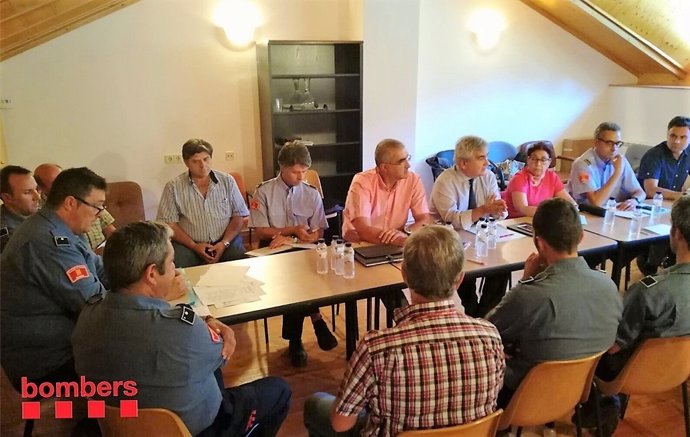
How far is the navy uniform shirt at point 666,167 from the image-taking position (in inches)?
155

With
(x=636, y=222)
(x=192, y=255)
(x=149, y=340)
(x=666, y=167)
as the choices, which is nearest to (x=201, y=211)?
(x=192, y=255)

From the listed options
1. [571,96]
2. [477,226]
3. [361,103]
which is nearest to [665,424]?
[477,226]

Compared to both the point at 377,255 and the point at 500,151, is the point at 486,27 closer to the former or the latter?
the point at 500,151

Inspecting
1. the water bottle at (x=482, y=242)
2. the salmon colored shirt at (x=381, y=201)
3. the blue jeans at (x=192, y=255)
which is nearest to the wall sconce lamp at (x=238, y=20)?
the blue jeans at (x=192, y=255)

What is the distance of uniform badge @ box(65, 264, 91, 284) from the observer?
2008 millimetres

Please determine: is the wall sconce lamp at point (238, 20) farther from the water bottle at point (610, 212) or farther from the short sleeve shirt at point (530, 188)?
the water bottle at point (610, 212)

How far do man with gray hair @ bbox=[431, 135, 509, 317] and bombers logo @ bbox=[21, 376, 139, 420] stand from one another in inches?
→ 76.2

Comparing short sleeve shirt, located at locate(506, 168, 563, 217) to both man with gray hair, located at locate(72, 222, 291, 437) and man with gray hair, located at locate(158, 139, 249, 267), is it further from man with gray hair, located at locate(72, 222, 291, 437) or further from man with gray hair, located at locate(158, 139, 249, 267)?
man with gray hair, located at locate(72, 222, 291, 437)

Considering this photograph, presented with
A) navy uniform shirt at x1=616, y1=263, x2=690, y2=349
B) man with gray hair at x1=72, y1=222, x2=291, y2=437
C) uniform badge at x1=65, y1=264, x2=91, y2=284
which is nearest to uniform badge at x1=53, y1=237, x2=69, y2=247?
uniform badge at x1=65, y1=264, x2=91, y2=284

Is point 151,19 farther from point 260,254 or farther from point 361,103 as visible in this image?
point 260,254

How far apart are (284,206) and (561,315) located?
1.97 metres

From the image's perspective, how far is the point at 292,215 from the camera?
336 centimetres

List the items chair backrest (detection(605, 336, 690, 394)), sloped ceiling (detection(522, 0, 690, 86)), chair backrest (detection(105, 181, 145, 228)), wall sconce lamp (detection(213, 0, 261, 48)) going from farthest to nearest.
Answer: sloped ceiling (detection(522, 0, 690, 86)) → wall sconce lamp (detection(213, 0, 261, 48)) → chair backrest (detection(105, 181, 145, 228)) → chair backrest (detection(605, 336, 690, 394))

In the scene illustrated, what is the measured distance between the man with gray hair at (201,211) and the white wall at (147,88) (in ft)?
5.79
